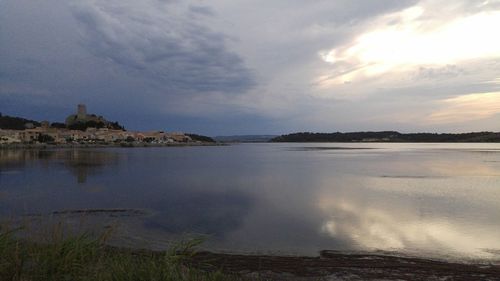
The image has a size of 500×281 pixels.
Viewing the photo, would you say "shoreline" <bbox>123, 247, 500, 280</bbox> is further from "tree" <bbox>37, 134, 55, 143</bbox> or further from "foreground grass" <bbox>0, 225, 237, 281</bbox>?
"tree" <bbox>37, 134, 55, 143</bbox>

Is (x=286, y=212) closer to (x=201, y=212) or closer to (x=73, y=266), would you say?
(x=201, y=212)

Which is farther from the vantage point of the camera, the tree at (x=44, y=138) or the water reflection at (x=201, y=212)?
the tree at (x=44, y=138)

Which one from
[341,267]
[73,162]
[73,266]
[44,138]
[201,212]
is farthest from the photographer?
[44,138]

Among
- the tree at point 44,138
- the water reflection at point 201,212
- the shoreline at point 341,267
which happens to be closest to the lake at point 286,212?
the water reflection at point 201,212

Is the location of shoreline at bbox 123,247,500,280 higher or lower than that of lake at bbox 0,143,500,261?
higher

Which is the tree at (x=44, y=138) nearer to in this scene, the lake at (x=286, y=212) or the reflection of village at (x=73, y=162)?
the reflection of village at (x=73, y=162)

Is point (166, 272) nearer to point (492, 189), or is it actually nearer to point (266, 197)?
point (266, 197)

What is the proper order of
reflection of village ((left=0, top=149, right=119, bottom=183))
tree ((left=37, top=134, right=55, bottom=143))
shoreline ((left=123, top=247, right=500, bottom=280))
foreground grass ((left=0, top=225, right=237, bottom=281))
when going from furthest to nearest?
1. tree ((left=37, top=134, right=55, bottom=143))
2. reflection of village ((left=0, top=149, right=119, bottom=183))
3. shoreline ((left=123, top=247, right=500, bottom=280))
4. foreground grass ((left=0, top=225, right=237, bottom=281))

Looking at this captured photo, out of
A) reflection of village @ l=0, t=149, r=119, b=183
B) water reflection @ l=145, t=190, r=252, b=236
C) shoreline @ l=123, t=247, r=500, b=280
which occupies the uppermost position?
shoreline @ l=123, t=247, r=500, b=280

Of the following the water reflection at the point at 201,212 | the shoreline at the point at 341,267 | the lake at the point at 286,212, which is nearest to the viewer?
the shoreline at the point at 341,267

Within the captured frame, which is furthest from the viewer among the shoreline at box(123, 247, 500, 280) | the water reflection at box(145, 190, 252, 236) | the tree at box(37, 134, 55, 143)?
the tree at box(37, 134, 55, 143)

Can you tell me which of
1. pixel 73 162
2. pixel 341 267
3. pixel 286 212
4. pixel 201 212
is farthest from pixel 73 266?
pixel 73 162

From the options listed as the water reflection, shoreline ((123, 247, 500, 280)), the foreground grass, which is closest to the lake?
the water reflection

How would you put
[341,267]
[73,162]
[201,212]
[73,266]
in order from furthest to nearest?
[73,162] < [201,212] < [341,267] < [73,266]
